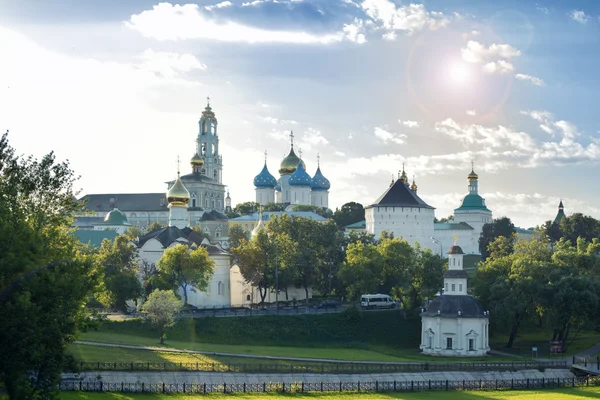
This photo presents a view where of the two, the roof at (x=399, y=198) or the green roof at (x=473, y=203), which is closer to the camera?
the roof at (x=399, y=198)

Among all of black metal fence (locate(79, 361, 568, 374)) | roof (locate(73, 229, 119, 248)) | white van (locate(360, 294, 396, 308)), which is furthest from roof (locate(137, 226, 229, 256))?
black metal fence (locate(79, 361, 568, 374))

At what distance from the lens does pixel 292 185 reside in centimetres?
15250

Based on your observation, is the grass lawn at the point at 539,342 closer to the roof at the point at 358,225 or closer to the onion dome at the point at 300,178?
the roof at the point at 358,225

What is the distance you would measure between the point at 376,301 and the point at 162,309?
24.1 m

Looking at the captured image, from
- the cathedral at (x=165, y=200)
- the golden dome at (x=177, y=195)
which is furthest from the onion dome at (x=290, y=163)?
the golden dome at (x=177, y=195)

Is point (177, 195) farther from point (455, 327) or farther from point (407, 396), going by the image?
point (407, 396)

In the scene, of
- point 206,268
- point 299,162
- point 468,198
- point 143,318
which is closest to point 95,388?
point 143,318

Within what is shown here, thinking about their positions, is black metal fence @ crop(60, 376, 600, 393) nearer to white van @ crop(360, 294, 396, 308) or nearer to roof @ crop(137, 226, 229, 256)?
white van @ crop(360, 294, 396, 308)

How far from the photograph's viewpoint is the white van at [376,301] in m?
80.4

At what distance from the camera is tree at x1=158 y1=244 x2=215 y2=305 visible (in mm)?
73938

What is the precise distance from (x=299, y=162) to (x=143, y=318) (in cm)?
9180

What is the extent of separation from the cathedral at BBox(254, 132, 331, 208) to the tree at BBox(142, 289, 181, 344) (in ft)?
285

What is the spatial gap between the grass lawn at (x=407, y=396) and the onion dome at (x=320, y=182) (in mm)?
105564

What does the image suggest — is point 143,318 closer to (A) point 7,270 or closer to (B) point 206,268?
(B) point 206,268
